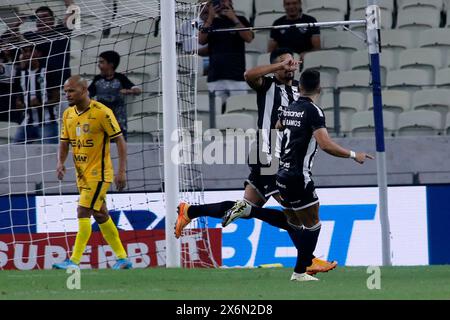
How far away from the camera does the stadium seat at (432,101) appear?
18703mm

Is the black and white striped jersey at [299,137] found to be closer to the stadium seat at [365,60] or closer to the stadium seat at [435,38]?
the stadium seat at [365,60]

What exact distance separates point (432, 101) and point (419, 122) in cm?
40

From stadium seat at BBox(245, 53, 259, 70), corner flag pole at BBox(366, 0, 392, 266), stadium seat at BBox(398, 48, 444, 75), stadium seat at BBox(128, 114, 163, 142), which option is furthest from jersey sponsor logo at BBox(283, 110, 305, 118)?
stadium seat at BBox(398, 48, 444, 75)

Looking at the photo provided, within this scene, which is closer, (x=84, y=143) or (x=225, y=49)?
(x=84, y=143)

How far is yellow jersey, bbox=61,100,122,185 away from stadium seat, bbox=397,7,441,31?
7.65 metres

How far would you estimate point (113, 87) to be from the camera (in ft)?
58.3

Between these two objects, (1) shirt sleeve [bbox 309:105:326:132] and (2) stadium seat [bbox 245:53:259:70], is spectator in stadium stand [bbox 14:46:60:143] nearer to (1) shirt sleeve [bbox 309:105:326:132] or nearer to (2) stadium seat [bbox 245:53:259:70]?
(2) stadium seat [bbox 245:53:259:70]

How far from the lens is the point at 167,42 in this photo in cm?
1499

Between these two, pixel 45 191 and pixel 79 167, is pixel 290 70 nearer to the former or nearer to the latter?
pixel 79 167

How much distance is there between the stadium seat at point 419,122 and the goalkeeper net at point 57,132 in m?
3.46

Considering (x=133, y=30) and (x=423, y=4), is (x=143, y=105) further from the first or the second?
(x=423, y=4)

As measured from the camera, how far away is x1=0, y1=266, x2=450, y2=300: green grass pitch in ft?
34.3

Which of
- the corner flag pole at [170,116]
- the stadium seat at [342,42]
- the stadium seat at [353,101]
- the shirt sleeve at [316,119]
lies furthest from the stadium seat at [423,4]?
the shirt sleeve at [316,119]

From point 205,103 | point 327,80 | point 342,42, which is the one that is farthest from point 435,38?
point 205,103
